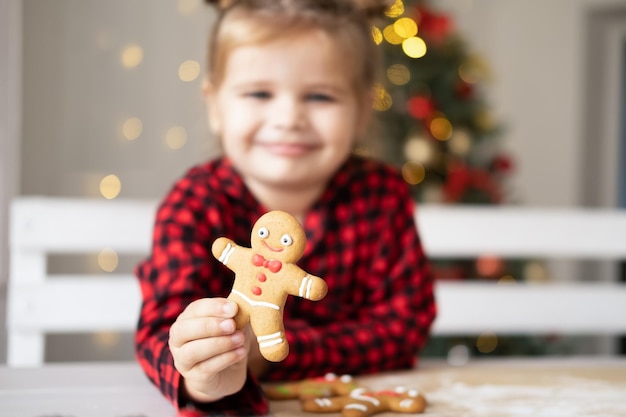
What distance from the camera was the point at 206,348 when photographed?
614 mm

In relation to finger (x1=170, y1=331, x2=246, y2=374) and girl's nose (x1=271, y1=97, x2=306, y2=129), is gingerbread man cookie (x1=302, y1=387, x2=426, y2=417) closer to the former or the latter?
finger (x1=170, y1=331, x2=246, y2=374)

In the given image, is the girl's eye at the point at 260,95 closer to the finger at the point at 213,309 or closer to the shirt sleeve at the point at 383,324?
the shirt sleeve at the point at 383,324

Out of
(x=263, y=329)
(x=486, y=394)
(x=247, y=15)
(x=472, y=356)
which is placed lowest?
(x=472, y=356)

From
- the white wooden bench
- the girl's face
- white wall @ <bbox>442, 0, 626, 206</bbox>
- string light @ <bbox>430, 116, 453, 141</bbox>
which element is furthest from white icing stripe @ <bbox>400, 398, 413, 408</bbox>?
white wall @ <bbox>442, 0, 626, 206</bbox>

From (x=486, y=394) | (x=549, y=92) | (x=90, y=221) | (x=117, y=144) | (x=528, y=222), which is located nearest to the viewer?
(x=486, y=394)

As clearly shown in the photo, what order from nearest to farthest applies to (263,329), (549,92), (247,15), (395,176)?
1. (263,329)
2. (247,15)
3. (395,176)
4. (549,92)

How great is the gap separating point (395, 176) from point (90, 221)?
628 mm

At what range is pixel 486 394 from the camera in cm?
84

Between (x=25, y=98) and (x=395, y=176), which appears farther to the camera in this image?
(x=25, y=98)

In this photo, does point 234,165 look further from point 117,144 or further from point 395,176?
point 117,144

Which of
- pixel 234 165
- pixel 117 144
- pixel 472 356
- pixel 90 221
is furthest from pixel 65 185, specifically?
pixel 234 165

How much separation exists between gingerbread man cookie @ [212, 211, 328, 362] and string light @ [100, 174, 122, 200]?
239cm

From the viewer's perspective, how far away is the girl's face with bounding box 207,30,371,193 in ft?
3.27

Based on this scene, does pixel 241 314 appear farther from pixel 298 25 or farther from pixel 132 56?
pixel 132 56
